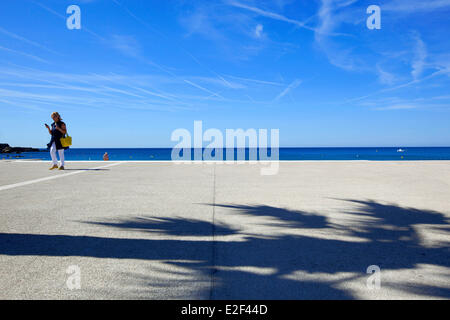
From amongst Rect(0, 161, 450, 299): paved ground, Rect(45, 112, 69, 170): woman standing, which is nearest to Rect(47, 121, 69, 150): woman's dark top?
Rect(45, 112, 69, 170): woman standing

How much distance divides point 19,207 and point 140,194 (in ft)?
7.40

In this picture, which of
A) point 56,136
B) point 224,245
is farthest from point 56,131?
point 224,245

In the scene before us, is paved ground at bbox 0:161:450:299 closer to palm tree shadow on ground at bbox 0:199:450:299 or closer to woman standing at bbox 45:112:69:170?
palm tree shadow on ground at bbox 0:199:450:299

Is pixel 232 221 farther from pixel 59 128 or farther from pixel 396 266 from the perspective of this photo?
pixel 59 128

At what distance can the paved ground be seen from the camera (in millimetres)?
2410

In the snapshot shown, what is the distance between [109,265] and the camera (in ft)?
9.23

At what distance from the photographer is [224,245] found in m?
3.36

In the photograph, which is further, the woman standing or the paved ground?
the woman standing

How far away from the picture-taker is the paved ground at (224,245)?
2410mm

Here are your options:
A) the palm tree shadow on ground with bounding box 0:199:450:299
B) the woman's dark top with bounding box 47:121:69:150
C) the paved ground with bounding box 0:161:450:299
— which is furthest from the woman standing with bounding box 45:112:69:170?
the palm tree shadow on ground with bounding box 0:199:450:299

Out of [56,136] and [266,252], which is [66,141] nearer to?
[56,136]

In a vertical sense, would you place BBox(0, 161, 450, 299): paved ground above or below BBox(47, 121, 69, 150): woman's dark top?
below
